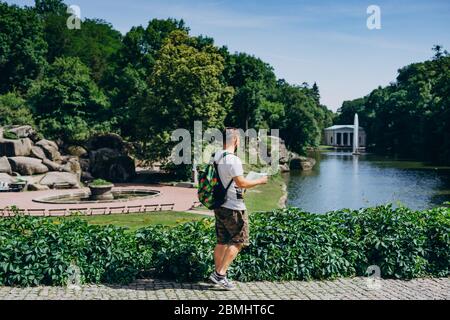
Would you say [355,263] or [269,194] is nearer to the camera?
[355,263]

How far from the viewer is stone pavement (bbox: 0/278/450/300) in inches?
307

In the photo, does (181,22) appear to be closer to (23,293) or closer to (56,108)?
(56,108)

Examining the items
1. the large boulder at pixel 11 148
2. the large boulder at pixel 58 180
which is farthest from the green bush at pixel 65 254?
the large boulder at pixel 11 148

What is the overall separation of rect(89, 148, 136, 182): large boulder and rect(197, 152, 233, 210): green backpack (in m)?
34.3

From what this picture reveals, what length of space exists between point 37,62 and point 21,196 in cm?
3496

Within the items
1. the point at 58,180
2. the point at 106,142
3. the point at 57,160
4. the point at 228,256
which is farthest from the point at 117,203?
the point at 228,256

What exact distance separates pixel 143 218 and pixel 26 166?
15.8 m

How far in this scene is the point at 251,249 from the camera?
29.2ft

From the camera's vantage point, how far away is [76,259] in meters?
8.41

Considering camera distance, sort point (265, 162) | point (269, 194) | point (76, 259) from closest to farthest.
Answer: point (76, 259), point (269, 194), point (265, 162)

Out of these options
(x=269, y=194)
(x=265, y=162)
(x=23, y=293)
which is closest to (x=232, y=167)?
(x=23, y=293)

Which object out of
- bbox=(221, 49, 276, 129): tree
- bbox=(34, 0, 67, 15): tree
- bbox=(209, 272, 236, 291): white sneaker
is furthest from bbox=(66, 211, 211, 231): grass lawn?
bbox=(34, 0, 67, 15): tree

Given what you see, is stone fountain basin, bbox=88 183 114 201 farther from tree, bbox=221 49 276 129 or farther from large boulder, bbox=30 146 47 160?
tree, bbox=221 49 276 129

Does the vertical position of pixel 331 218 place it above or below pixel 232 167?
below
